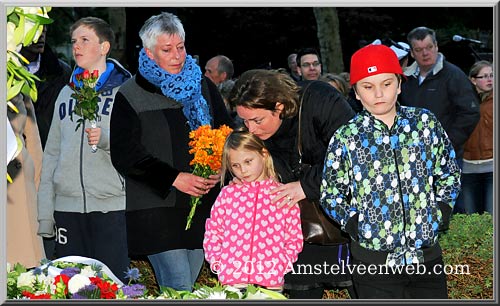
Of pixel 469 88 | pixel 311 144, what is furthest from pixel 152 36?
pixel 469 88

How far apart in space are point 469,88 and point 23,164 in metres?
4.74

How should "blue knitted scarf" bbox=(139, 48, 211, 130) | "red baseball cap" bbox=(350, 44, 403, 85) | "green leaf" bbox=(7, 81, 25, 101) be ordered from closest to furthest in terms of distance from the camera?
"green leaf" bbox=(7, 81, 25, 101)
"red baseball cap" bbox=(350, 44, 403, 85)
"blue knitted scarf" bbox=(139, 48, 211, 130)

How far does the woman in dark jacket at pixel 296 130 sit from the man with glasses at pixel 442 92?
3.87 m

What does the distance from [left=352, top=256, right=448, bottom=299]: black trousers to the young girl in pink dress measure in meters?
0.78

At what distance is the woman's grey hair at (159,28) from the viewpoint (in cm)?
602

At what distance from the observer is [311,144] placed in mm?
5738

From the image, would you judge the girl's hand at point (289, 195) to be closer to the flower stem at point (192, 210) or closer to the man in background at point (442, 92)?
the flower stem at point (192, 210)

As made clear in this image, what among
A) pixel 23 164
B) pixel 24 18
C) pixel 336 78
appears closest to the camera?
pixel 24 18

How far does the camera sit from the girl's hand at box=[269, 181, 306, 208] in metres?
5.68

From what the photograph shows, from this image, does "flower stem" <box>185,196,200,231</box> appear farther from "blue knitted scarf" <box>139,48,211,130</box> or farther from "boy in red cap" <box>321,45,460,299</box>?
"boy in red cap" <box>321,45,460,299</box>

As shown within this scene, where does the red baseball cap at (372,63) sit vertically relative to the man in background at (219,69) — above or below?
below

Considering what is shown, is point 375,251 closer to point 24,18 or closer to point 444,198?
point 444,198

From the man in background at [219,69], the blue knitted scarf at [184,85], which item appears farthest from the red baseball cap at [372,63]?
the man in background at [219,69]

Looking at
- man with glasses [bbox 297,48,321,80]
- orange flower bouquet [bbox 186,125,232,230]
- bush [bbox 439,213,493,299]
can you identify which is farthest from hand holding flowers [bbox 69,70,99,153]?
man with glasses [bbox 297,48,321,80]
